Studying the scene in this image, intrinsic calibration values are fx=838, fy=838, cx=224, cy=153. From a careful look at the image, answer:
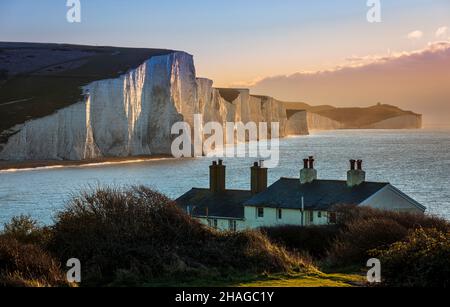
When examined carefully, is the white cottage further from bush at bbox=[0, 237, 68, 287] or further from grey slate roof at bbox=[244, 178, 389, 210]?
bush at bbox=[0, 237, 68, 287]

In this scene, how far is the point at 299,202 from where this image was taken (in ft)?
94.9

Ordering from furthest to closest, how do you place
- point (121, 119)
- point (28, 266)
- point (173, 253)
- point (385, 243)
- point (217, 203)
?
point (121, 119)
point (217, 203)
point (385, 243)
point (173, 253)
point (28, 266)

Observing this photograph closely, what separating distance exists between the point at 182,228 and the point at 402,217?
8116 mm

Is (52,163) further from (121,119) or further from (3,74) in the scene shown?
(3,74)

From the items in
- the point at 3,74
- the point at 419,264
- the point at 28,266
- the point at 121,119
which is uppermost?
the point at 3,74

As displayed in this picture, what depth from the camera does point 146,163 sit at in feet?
338

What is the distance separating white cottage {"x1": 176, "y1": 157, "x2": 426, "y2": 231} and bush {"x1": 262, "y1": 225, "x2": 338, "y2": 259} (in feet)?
8.75

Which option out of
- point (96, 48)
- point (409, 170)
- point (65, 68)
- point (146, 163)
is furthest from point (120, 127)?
point (96, 48)

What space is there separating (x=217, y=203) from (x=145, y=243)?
1569cm

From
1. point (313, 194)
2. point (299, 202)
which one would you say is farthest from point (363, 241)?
point (313, 194)

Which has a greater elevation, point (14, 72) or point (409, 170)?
point (14, 72)

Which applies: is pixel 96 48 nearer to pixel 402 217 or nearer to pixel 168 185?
pixel 168 185

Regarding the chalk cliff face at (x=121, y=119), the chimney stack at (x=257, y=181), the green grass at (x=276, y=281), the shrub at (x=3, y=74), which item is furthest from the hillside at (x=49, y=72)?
the green grass at (x=276, y=281)
